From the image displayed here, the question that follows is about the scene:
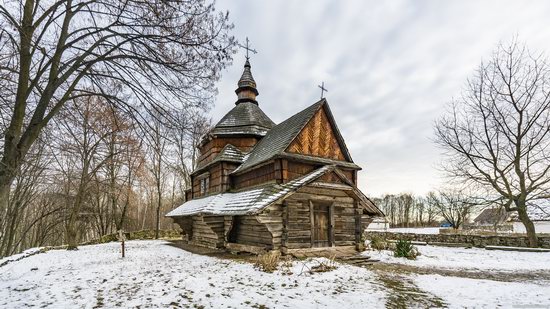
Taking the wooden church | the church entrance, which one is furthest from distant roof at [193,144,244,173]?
the church entrance

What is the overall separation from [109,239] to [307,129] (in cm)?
1925

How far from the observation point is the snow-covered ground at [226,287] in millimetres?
6277

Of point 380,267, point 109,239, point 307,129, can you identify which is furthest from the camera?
point 109,239

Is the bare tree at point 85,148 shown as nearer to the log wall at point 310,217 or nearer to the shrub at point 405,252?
the log wall at point 310,217

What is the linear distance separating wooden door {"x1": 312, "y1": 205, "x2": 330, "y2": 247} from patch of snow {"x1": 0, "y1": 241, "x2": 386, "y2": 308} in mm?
2983

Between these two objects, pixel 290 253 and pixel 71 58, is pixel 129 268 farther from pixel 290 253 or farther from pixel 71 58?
pixel 71 58

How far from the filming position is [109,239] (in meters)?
23.0

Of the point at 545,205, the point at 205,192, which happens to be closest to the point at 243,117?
the point at 205,192

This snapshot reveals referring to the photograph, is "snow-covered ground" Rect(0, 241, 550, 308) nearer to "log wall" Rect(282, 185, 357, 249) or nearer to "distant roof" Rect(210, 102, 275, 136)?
"log wall" Rect(282, 185, 357, 249)

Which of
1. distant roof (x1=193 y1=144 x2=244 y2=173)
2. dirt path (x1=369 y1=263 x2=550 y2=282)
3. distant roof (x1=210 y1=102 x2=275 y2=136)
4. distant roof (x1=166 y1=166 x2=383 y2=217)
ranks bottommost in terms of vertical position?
dirt path (x1=369 y1=263 x2=550 y2=282)

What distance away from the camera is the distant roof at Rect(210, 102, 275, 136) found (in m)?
18.5

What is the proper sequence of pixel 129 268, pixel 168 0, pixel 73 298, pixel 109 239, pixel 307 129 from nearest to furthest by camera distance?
pixel 168 0 → pixel 73 298 → pixel 129 268 → pixel 307 129 → pixel 109 239

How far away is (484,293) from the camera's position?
7.26 metres

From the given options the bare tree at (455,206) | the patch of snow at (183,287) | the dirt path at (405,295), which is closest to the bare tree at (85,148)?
the patch of snow at (183,287)
